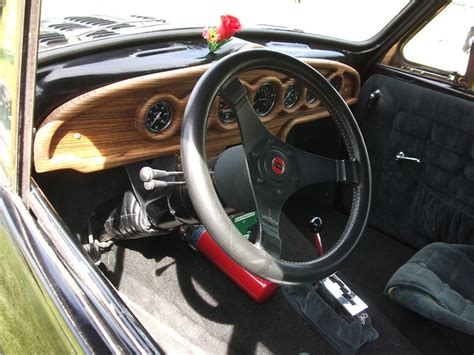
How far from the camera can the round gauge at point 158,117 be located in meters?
1.76

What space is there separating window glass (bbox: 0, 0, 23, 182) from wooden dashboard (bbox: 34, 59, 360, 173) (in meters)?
0.14

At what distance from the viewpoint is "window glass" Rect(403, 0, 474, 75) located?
2.21 metres

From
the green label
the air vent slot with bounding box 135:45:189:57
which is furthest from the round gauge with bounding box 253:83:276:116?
the green label

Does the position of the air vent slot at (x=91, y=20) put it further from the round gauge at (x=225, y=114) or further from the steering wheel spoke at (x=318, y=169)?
the steering wheel spoke at (x=318, y=169)

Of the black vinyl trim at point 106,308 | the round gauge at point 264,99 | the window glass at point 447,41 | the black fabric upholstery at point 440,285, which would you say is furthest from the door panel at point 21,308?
the window glass at point 447,41

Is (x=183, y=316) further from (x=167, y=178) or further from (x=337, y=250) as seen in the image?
(x=337, y=250)

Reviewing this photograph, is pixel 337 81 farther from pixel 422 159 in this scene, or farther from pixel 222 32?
pixel 222 32

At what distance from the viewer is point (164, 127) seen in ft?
6.02

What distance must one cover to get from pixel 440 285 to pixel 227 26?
1235mm

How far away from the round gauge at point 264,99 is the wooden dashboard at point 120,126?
0.16ft

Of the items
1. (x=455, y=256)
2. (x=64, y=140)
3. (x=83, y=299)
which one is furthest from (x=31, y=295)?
(x=455, y=256)

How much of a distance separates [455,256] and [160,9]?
6.76ft

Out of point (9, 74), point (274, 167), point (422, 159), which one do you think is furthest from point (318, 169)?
point (422, 159)

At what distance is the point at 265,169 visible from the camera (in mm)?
1332
